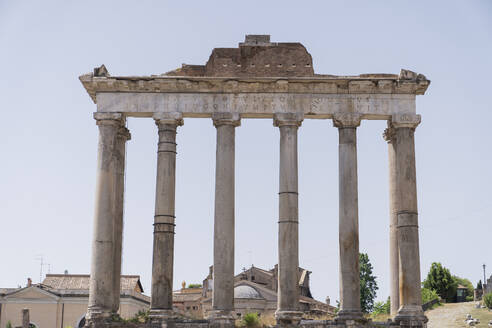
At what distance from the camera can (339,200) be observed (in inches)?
1073

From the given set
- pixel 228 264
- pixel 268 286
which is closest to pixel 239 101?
pixel 228 264

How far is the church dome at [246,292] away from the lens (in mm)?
67438

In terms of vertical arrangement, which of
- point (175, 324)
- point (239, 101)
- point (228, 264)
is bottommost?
point (175, 324)

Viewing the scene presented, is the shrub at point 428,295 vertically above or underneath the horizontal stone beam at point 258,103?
underneath

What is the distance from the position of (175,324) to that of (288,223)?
16.7 feet

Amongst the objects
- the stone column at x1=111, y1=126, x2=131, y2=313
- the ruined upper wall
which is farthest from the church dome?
the ruined upper wall

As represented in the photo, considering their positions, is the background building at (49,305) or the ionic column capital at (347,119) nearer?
the ionic column capital at (347,119)

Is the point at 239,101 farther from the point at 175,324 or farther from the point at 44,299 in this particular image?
the point at 44,299

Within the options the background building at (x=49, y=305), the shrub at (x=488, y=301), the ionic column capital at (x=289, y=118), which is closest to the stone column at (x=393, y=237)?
the ionic column capital at (x=289, y=118)

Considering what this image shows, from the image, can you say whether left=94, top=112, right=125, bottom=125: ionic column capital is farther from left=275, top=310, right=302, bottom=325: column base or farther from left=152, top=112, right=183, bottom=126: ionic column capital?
left=275, top=310, right=302, bottom=325: column base

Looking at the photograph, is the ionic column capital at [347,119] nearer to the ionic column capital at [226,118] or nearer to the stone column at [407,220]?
the stone column at [407,220]

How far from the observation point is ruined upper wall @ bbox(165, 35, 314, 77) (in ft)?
93.0

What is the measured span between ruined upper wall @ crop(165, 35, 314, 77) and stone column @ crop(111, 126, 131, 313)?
3.00 meters

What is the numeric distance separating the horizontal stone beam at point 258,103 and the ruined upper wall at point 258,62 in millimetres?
885
